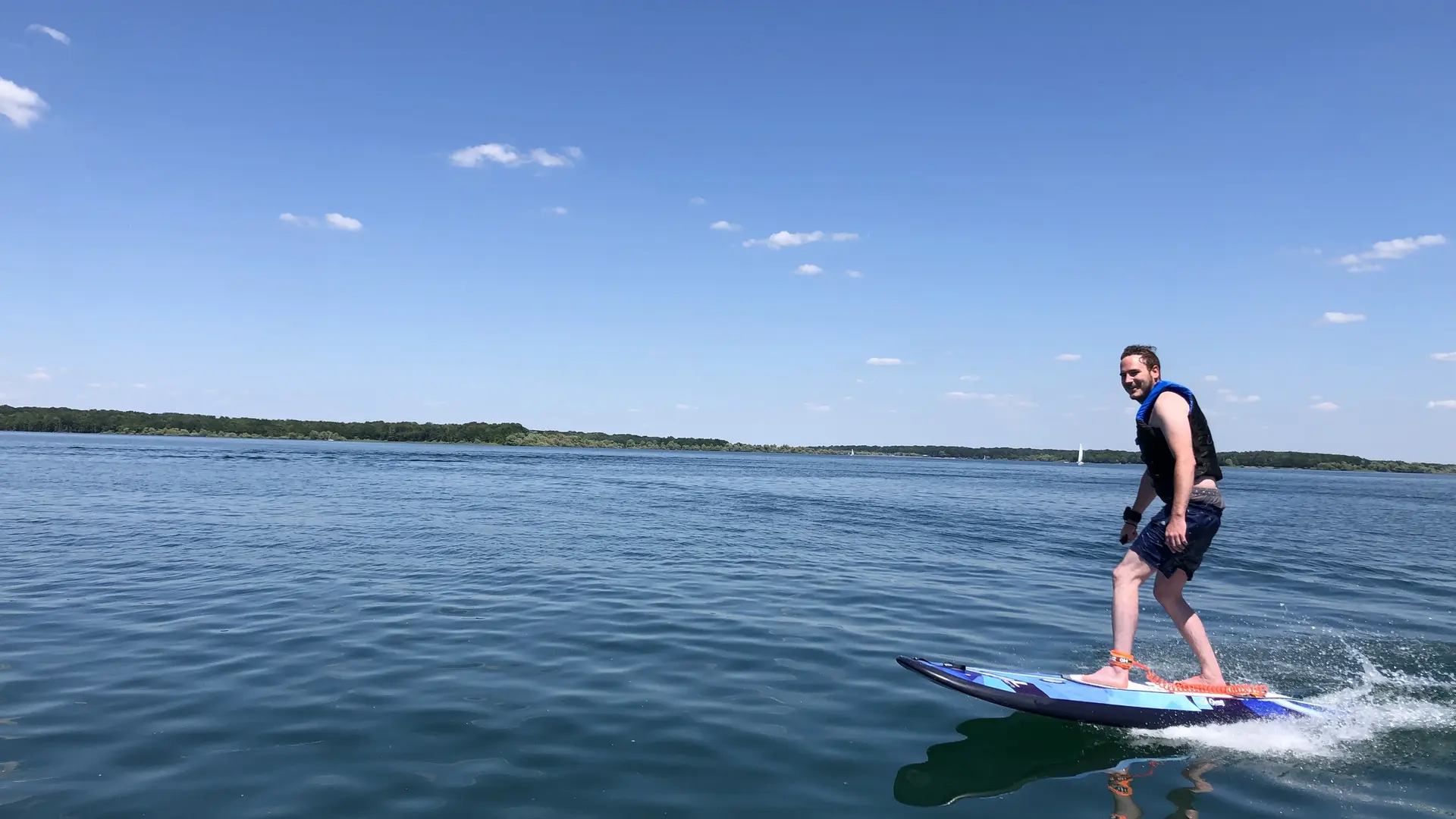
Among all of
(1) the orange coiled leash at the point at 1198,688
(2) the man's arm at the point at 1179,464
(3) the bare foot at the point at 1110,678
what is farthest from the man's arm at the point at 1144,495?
(3) the bare foot at the point at 1110,678

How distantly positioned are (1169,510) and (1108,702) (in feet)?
6.18

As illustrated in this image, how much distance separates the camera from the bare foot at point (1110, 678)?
7508 millimetres

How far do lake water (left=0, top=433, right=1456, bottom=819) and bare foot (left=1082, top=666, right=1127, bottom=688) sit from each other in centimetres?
45

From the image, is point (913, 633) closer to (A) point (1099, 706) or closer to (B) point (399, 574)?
(A) point (1099, 706)

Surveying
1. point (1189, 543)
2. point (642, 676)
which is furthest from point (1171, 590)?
point (642, 676)

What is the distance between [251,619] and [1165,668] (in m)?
12.1

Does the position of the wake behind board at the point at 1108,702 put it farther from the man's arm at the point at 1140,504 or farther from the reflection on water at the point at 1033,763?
the man's arm at the point at 1140,504

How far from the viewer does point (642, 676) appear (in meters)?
8.90

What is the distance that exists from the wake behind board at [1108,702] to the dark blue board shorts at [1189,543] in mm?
1179

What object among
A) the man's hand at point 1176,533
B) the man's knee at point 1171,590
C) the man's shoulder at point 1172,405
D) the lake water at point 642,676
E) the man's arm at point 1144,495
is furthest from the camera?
the man's arm at point 1144,495

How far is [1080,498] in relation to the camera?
174ft

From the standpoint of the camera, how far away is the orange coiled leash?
24.8ft

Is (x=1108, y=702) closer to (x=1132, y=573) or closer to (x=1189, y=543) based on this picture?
(x=1132, y=573)

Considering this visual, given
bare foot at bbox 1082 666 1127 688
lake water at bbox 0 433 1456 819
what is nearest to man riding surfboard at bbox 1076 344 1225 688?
bare foot at bbox 1082 666 1127 688
